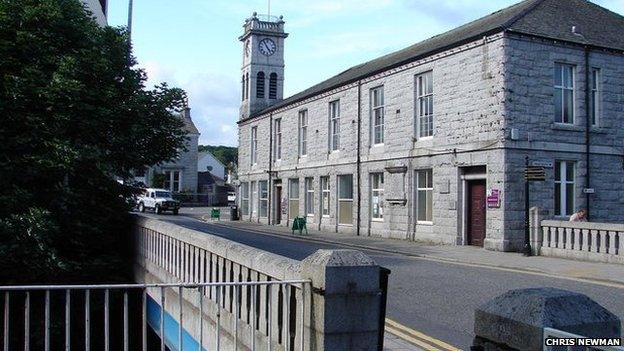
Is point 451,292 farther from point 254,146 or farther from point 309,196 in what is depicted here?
point 254,146

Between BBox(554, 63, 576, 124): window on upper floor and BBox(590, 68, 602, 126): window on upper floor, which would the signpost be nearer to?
BBox(554, 63, 576, 124): window on upper floor

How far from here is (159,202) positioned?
49.2m

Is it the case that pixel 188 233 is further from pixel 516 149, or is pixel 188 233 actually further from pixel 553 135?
pixel 553 135

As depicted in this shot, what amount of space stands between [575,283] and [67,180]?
1212 cm

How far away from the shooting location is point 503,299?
369cm

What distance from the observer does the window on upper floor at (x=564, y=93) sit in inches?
797

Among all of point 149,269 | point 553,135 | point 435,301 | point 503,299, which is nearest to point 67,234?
point 149,269

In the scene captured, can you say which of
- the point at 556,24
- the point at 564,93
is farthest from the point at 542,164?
the point at 556,24

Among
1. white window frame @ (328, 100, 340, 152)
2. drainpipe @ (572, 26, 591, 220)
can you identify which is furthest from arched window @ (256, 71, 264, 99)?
drainpipe @ (572, 26, 591, 220)

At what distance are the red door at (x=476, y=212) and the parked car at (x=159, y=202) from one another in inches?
1302

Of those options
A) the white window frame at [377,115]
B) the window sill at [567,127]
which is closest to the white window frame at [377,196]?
the white window frame at [377,115]

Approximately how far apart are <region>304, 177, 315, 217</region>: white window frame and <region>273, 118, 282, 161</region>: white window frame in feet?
15.7

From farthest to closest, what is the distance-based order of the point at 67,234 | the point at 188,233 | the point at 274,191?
1. the point at 274,191
2. the point at 67,234
3. the point at 188,233

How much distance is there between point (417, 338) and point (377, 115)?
64.4 ft
